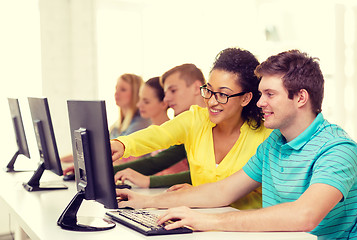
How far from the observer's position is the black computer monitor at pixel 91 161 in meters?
1.40

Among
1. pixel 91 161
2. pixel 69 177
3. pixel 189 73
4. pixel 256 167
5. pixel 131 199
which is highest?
pixel 189 73

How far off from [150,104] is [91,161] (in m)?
1.97

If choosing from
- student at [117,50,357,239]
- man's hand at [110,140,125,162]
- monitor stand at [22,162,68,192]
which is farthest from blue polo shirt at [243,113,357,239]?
monitor stand at [22,162,68,192]

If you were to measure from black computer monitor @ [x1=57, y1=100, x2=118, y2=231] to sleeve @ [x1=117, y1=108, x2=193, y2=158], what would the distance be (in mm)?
444

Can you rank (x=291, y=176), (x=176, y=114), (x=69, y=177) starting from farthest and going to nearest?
(x=176, y=114) → (x=69, y=177) → (x=291, y=176)

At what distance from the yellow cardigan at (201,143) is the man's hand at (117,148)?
22 millimetres

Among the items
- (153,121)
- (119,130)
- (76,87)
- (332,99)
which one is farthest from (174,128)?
(332,99)

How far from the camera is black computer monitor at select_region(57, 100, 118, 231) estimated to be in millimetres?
1396

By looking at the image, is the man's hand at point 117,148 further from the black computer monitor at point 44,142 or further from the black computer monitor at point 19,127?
the black computer monitor at point 19,127

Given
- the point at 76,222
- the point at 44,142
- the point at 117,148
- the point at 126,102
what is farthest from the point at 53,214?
the point at 126,102

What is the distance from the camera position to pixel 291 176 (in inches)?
62.4

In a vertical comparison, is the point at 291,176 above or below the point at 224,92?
below

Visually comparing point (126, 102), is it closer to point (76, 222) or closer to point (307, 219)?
point (76, 222)

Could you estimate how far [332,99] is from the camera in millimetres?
4809
